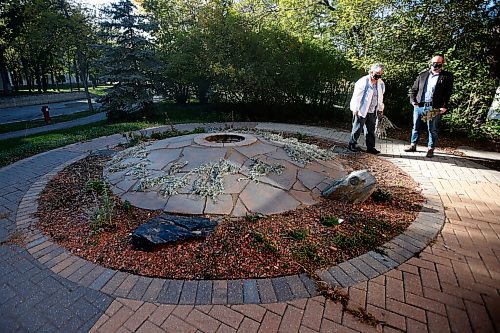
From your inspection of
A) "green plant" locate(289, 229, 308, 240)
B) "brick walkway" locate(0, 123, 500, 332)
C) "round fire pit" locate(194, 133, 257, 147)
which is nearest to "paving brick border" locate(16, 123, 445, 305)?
"brick walkway" locate(0, 123, 500, 332)

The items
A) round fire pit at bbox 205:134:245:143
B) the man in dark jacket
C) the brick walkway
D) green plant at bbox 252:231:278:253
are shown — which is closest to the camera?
the brick walkway

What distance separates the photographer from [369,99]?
4.82m

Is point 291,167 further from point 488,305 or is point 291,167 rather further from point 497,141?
point 497,141

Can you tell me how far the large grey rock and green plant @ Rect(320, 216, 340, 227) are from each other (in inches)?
19.3

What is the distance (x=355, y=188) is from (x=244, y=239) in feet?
4.98

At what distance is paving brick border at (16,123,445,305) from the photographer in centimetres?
187

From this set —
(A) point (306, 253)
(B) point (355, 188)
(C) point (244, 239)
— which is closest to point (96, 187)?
(C) point (244, 239)

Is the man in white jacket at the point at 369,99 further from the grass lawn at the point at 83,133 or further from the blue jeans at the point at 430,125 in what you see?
the grass lawn at the point at 83,133

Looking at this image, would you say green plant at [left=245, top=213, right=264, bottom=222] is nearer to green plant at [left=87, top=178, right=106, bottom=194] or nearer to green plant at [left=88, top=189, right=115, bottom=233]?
green plant at [left=88, top=189, right=115, bottom=233]

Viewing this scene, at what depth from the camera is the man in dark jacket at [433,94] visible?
455 centimetres

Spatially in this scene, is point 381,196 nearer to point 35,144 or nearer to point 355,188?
point 355,188

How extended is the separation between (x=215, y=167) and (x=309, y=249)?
172 cm

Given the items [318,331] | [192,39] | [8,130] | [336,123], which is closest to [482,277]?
[318,331]

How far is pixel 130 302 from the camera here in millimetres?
1834
